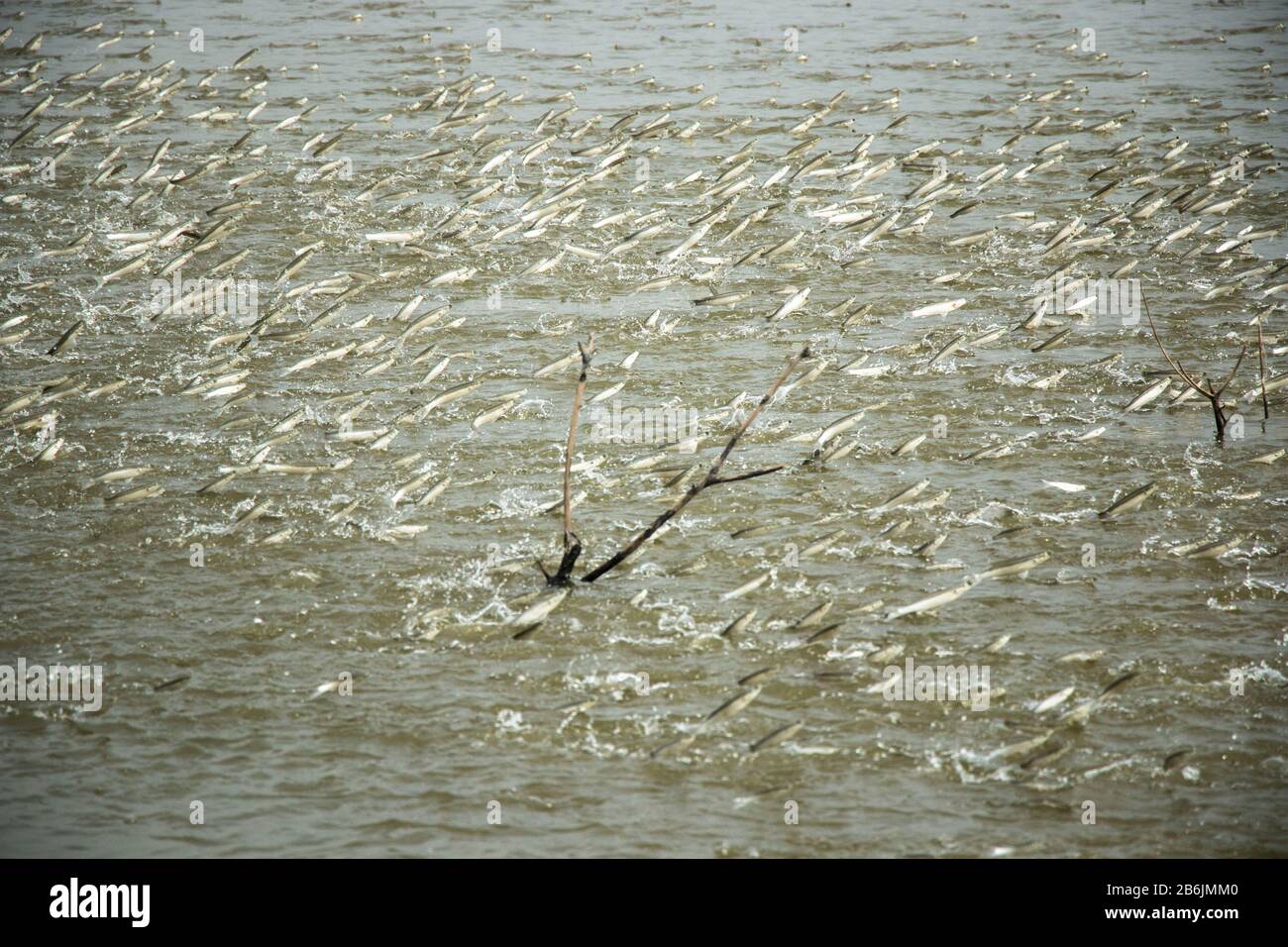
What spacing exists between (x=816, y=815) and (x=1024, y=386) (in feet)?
15.9

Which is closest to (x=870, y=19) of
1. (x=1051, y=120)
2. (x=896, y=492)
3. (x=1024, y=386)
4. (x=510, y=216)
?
(x=1051, y=120)

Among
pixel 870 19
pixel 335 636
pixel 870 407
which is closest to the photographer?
pixel 335 636

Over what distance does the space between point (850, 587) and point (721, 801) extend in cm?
185

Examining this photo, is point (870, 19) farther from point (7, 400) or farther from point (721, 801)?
point (721, 801)

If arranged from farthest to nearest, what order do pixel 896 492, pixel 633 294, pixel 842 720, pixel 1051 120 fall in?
1. pixel 1051 120
2. pixel 633 294
3. pixel 896 492
4. pixel 842 720

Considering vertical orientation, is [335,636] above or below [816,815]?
above

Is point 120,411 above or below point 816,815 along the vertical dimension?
above

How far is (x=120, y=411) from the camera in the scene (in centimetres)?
855

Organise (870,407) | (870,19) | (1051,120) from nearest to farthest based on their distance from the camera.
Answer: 1. (870,407)
2. (1051,120)
3. (870,19)

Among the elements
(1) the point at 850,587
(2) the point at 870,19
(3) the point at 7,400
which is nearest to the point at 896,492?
(1) the point at 850,587

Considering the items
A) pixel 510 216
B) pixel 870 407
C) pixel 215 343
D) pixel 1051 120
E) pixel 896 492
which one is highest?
pixel 1051 120

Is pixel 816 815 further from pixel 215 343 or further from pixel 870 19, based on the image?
pixel 870 19

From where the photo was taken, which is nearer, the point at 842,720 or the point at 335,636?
the point at 842,720

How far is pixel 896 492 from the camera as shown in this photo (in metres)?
7.39
